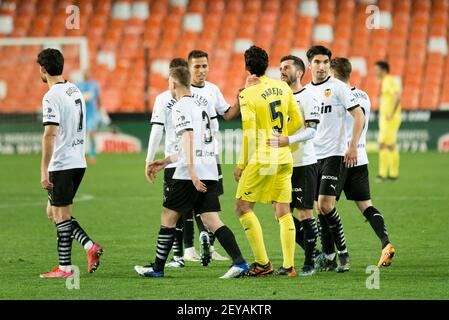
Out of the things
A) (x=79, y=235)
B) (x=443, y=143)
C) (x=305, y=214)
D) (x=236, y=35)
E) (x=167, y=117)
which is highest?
(x=236, y=35)

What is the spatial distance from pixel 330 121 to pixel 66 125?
2.58 meters

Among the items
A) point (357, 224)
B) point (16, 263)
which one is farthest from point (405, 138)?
point (16, 263)

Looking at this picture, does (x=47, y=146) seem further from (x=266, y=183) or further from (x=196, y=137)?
(x=266, y=183)

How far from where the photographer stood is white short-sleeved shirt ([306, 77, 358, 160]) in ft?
32.9

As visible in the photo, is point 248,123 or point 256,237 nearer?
point 248,123

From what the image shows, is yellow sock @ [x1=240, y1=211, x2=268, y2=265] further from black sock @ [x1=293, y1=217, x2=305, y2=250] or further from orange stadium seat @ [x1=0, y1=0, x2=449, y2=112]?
orange stadium seat @ [x1=0, y1=0, x2=449, y2=112]

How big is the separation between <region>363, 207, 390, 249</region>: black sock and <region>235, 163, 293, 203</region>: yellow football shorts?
1.25 m

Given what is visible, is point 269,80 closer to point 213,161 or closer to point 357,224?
point 213,161

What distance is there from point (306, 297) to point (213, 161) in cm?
175

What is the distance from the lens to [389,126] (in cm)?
2056

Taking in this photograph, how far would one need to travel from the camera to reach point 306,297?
26.8 ft

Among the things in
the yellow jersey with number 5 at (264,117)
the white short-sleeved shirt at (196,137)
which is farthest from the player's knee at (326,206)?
the white short-sleeved shirt at (196,137)

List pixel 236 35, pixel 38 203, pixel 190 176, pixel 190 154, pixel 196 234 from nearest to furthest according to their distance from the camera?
pixel 190 154, pixel 190 176, pixel 196 234, pixel 38 203, pixel 236 35

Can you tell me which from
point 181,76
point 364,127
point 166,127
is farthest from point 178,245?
point 364,127
